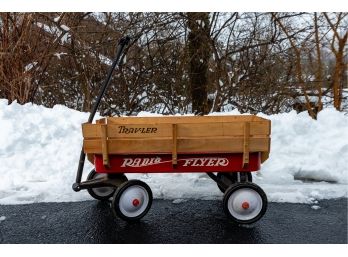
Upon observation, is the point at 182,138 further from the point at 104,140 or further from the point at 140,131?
the point at 104,140

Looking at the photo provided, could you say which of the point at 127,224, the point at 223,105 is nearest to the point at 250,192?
the point at 127,224

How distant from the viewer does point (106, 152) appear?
3.39 meters

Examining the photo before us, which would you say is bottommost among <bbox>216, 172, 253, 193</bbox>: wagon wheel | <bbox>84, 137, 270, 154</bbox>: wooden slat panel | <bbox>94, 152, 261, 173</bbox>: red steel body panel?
<bbox>216, 172, 253, 193</bbox>: wagon wheel

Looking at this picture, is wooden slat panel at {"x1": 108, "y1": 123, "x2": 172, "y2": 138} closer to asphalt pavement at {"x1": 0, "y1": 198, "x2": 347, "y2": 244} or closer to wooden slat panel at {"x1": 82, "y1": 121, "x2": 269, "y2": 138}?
wooden slat panel at {"x1": 82, "y1": 121, "x2": 269, "y2": 138}

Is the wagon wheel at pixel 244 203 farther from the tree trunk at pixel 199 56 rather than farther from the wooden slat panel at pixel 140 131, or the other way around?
the tree trunk at pixel 199 56

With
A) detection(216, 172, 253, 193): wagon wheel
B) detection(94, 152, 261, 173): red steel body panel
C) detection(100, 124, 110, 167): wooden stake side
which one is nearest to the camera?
detection(100, 124, 110, 167): wooden stake side

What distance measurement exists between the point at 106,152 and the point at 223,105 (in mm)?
4878

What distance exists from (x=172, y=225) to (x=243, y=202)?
716 mm

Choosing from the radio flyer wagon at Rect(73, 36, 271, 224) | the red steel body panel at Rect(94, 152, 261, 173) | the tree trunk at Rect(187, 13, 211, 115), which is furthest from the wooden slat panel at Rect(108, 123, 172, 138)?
the tree trunk at Rect(187, 13, 211, 115)

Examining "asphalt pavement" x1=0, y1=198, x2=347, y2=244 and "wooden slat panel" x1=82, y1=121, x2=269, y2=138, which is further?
"wooden slat panel" x1=82, y1=121, x2=269, y2=138

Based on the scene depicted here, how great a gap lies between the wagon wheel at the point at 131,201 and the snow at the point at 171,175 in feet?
1.96

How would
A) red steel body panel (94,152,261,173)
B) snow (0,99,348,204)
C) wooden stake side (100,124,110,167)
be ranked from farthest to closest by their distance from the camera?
snow (0,99,348,204)
red steel body panel (94,152,261,173)
wooden stake side (100,124,110,167)

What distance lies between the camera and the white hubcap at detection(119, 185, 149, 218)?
3434mm

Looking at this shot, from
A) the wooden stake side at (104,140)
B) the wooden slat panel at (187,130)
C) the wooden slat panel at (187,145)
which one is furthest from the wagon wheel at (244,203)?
the wooden stake side at (104,140)
